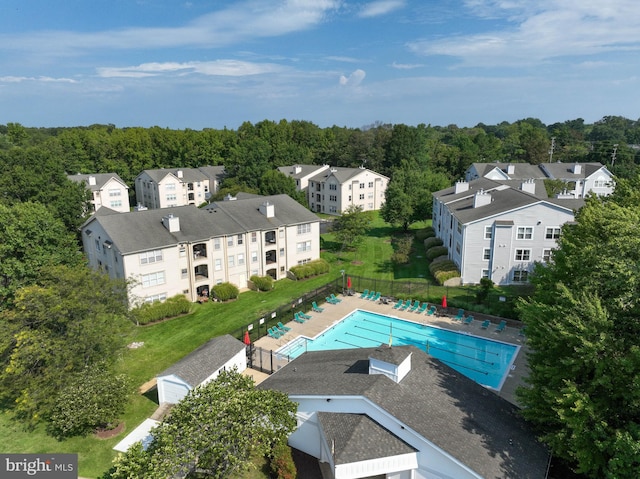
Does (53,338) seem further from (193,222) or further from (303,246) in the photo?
(303,246)

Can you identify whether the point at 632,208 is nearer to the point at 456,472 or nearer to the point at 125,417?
the point at 456,472

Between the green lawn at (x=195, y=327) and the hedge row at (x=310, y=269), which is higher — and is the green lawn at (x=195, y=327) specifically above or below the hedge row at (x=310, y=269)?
below

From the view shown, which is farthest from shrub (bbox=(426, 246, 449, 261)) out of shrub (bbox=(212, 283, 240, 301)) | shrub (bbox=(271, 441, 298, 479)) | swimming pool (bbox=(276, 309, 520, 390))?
shrub (bbox=(271, 441, 298, 479))

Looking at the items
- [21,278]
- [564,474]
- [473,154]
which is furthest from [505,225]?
[473,154]

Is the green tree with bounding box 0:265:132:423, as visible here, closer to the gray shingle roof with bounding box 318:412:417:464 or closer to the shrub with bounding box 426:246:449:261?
the gray shingle roof with bounding box 318:412:417:464

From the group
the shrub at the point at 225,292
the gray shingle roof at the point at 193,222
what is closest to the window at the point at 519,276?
the gray shingle roof at the point at 193,222

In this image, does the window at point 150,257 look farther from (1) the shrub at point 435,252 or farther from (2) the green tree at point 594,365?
(2) the green tree at point 594,365

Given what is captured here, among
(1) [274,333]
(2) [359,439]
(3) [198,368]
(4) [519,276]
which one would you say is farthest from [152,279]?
(4) [519,276]
